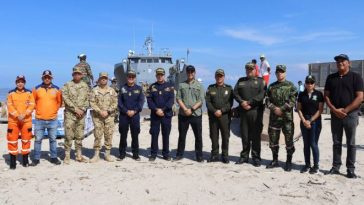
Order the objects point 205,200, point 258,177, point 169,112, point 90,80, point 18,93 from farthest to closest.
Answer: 1. point 90,80
2. point 169,112
3. point 18,93
4. point 258,177
5. point 205,200

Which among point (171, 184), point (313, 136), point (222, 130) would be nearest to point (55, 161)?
point (171, 184)

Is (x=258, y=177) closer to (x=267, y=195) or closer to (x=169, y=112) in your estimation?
(x=267, y=195)

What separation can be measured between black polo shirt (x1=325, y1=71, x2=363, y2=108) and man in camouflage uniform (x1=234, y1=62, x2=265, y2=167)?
1.28m

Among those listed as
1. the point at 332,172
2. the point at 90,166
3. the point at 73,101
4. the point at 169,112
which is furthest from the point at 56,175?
the point at 332,172

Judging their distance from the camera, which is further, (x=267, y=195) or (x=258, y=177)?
(x=258, y=177)

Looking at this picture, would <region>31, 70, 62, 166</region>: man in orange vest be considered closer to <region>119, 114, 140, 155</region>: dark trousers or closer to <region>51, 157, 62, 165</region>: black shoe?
<region>51, 157, 62, 165</region>: black shoe

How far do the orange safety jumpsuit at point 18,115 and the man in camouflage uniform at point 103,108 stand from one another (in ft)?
3.75

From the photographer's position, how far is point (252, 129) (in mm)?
7254

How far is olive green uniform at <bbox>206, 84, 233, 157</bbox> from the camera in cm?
743

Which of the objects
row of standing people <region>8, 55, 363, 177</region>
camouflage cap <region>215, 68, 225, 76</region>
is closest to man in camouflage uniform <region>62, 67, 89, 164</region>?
row of standing people <region>8, 55, 363, 177</region>

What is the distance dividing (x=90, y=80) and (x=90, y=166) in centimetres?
372

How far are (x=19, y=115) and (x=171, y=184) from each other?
3.15m

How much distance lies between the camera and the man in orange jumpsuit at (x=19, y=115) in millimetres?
7000

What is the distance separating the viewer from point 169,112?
7762 mm
